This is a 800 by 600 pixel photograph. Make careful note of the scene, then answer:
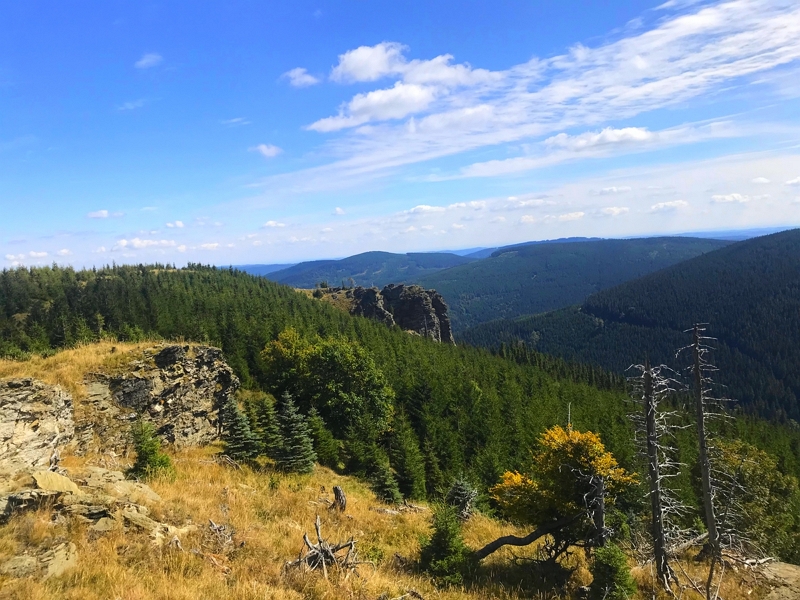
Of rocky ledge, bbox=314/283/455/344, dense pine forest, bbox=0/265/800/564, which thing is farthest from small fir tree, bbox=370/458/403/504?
rocky ledge, bbox=314/283/455/344

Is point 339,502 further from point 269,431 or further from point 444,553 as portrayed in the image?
point 269,431

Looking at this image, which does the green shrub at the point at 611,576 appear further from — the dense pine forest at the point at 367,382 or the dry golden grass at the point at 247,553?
the dense pine forest at the point at 367,382

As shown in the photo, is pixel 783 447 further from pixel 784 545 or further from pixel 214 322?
pixel 214 322

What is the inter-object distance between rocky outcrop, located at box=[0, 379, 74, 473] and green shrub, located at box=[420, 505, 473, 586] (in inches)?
515

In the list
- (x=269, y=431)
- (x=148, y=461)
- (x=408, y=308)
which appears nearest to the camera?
(x=148, y=461)

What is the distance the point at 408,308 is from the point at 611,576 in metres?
119

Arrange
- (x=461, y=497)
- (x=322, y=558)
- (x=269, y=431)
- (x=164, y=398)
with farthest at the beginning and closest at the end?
(x=269, y=431) < (x=164, y=398) < (x=461, y=497) < (x=322, y=558)

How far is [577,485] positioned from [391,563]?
7.04 metres

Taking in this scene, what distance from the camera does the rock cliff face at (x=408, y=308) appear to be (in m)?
125

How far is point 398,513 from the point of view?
19.1 m

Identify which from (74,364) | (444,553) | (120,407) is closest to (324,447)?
(120,407)

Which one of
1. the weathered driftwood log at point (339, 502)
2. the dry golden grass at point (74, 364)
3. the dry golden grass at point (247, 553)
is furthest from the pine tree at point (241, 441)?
the weathered driftwood log at point (339, 502)

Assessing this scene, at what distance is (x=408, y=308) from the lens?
131m

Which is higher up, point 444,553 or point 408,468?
point 444,553
